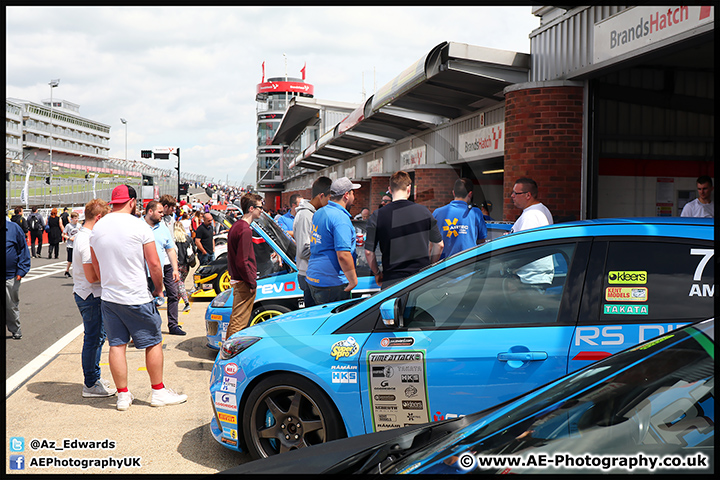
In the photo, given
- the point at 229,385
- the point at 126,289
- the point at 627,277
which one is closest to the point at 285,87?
the point at 126,289

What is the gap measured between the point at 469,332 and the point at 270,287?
390cm

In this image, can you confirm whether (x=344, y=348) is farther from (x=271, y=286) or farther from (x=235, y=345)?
(x=271, y=286)

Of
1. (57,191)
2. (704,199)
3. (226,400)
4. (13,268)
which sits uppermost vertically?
(57,191)

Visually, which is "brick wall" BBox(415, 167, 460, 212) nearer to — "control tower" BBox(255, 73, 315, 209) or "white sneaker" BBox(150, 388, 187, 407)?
"white sneaker" BBox(150, 388, 187, 407)

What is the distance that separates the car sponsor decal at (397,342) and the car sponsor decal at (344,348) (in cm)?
17

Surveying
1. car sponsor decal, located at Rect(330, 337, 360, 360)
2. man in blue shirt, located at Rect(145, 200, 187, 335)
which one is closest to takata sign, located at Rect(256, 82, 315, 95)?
man in blue shirt, located at Rect(145, 200, 187, 335)

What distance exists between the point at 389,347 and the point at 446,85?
7.41 metres

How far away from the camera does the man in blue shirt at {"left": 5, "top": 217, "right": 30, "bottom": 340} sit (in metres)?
7.91

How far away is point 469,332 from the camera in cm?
325

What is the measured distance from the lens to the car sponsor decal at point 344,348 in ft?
11.3

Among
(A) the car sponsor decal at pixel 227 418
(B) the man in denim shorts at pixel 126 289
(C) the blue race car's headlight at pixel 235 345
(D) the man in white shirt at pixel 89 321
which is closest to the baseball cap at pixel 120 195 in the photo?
(B) the man in denim shorts at pixel 126 289

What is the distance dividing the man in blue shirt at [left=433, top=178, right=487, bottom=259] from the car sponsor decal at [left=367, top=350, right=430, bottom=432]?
4020mm

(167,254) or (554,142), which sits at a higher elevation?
(554,142)

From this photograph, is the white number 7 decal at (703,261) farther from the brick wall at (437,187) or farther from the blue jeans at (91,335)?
the brick wall at (437,187)
